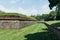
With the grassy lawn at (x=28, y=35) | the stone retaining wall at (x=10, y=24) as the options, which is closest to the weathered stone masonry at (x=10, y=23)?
the stone retaining wall at (x=10, y=24)

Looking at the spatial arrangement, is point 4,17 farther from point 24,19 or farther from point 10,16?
point 24,19

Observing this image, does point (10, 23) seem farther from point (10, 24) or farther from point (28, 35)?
point (28, 35)

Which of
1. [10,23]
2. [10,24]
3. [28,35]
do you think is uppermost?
[10,23]

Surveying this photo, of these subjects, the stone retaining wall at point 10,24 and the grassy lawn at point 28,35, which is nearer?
the grassy lawn at point 28,35

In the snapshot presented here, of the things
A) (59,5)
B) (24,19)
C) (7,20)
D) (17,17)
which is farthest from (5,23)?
(59,5)

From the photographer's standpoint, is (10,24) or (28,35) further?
(10,24)

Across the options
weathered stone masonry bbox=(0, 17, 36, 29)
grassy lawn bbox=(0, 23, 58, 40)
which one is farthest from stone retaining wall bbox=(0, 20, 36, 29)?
grassy lawn bbox=(0, 23, 58, 40)

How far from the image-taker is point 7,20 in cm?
2975

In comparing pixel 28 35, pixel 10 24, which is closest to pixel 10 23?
pixel 10 24

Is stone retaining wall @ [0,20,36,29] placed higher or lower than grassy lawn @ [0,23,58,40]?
higher

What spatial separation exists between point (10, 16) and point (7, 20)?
1030mm

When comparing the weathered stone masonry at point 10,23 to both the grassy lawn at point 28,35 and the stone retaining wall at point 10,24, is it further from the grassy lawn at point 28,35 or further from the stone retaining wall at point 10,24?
the grassy lawn at point 28,35

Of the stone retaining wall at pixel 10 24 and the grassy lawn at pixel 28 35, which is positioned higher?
the stone retaining wall at pixel 10 24

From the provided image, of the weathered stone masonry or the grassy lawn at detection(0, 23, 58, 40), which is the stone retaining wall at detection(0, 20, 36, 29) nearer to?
the weathered stone masonry
